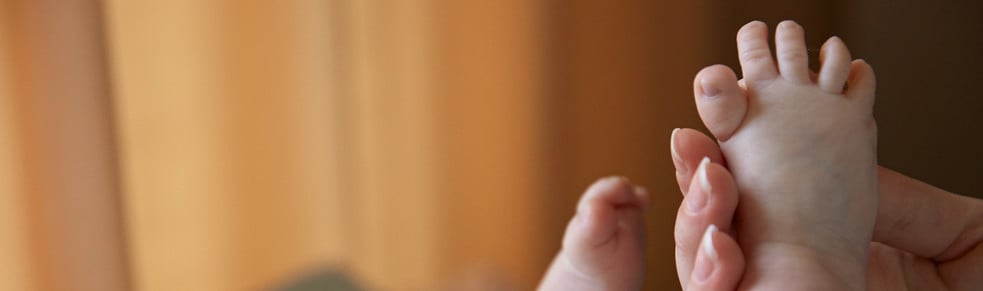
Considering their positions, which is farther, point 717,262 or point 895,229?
point 895,229

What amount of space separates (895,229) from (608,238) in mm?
236

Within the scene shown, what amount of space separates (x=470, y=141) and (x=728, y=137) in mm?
1121

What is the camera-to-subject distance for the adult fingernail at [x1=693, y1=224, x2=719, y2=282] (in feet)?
2.15

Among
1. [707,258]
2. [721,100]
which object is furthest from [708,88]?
[707,258]

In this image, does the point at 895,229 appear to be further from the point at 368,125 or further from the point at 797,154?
the point at 368,125

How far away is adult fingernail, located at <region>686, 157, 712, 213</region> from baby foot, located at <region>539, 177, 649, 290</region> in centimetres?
6

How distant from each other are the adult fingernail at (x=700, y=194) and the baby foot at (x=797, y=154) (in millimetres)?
53

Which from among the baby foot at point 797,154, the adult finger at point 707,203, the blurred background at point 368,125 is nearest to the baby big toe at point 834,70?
the baby foot at point 797,154

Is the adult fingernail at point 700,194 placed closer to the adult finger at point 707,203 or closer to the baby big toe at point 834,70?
the adult finger at point 707,203

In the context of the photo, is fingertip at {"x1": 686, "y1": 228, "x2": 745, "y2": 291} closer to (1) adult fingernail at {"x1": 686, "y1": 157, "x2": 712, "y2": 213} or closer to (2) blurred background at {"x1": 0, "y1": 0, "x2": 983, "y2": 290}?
(1) adult fingernail at {"x1": 686, "y1": 157, "x2": 712, "y2": 213}

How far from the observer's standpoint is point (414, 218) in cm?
190

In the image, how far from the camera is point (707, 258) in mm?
657

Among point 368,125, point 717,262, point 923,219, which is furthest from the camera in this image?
point 368,125

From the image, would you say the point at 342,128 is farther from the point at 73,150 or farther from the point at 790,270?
the point at 790,270
